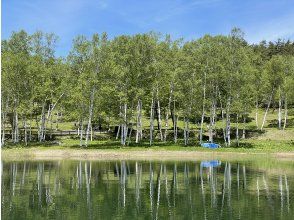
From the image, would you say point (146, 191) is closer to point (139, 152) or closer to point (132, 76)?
point (139, 152)

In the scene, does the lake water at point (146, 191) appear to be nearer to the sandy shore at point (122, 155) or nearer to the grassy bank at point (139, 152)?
the sandy shore at point (122, 155)

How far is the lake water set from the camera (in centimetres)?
3002

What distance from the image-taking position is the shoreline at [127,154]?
72.4 meters

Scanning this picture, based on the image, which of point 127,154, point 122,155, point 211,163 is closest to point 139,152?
point 127,154

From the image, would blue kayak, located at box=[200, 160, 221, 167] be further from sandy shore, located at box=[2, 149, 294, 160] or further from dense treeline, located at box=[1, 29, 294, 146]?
dense treeline, located at box=[1, 29, 294, 146]

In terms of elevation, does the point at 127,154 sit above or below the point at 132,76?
below

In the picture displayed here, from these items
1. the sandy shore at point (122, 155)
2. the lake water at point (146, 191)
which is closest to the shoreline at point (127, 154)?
the sandy shore at point (122, 155)

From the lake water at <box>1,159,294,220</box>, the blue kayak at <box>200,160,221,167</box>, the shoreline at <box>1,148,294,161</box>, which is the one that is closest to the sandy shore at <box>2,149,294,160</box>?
the shoreline at <box>1,148,294,161</box>

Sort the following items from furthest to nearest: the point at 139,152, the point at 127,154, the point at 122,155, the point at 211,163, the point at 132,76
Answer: the point at 132,76, the point at 139,152, the point at 127,154, the point at 122,155, the point at 211,163

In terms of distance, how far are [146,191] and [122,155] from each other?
1336 inches

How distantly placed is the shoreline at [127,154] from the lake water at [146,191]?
8.59 m

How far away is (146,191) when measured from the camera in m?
39.9

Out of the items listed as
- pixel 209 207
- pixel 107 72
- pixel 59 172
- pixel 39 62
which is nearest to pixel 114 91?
pixel 107 72

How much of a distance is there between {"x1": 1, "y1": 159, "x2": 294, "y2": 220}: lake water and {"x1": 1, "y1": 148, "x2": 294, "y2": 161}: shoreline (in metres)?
8.59
